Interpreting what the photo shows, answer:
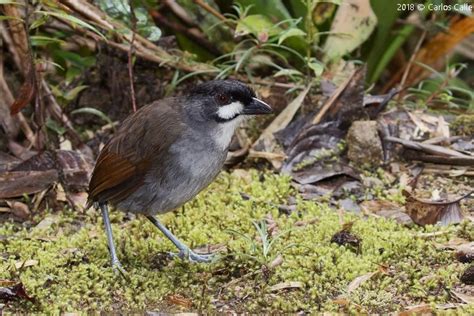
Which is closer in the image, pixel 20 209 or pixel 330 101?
pixel 20 209

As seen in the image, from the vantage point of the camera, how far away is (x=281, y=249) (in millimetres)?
4172

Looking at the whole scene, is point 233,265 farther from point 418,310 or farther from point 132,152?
point 418,310

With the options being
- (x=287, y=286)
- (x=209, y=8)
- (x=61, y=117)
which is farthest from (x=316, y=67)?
(x=287, y=286)

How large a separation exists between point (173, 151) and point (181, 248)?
0.58 metres

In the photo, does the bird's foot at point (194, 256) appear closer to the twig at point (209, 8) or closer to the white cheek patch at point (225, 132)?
the white cheek patch at point (225, 132)

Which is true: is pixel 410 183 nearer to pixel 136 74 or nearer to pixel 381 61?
pixel 381 61

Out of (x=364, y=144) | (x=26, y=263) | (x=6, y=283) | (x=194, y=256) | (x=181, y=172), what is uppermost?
(x=181, y=172)

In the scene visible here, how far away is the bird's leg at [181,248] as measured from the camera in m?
4.26

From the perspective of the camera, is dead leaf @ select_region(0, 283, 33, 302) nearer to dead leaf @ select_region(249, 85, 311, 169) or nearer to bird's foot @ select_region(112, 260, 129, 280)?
bird's foot @ select_region(112, 260, 129, 280)

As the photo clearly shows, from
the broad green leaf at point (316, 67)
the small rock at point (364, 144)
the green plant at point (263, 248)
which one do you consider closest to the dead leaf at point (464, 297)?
the green plant at point (263, 248)

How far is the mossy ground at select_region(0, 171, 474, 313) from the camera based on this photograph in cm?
381

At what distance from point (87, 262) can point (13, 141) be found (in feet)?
5.58

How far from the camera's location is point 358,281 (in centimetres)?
392

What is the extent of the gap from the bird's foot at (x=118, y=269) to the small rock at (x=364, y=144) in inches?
74.3
